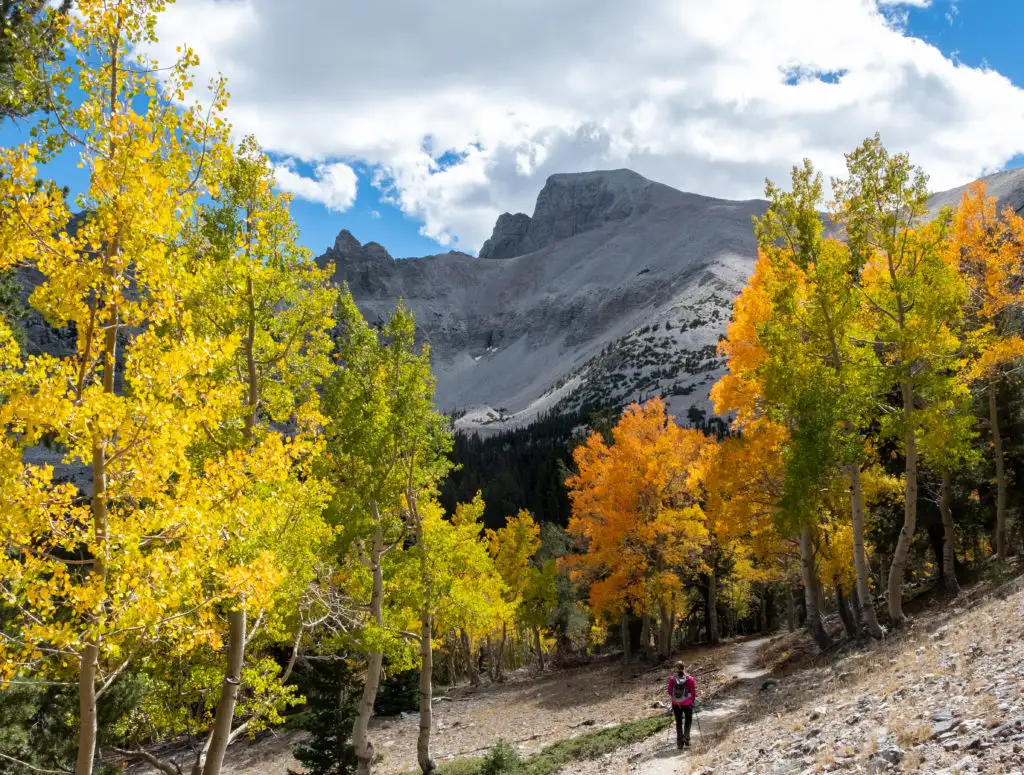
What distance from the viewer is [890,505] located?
79.6 feet

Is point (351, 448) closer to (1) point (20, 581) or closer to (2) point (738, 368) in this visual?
(1) point (20, 581)

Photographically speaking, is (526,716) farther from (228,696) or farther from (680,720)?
(228,696)

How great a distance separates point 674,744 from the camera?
535 inches

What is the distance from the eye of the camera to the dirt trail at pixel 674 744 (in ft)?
39.6

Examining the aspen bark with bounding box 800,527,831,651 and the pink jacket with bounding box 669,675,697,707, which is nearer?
the pink jacket with bounding box 669,675,697,707

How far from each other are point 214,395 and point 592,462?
27.3 m

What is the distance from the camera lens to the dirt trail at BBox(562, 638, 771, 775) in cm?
1208

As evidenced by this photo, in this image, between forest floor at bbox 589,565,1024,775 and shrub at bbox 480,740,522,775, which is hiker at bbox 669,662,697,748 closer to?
forest floor at bbox 589,565,1024,775

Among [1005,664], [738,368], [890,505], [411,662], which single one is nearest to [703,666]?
[890,505]

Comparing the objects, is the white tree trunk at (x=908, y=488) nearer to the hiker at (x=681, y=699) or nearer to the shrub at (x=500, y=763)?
the hiker at (x=681, y=699)

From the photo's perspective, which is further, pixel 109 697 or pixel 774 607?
pixel 774 607

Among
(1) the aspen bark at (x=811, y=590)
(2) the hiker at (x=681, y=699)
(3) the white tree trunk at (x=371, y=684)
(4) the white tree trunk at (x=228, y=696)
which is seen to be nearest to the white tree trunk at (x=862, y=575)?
(1) the aspen bark at (x=811, y=590)

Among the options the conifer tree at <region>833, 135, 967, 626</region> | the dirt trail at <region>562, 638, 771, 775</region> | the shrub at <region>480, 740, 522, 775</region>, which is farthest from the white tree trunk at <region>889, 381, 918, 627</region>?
the shrub at <region>480, 740, 522, 775</region>

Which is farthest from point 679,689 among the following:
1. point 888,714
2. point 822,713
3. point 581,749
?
point 888,714
